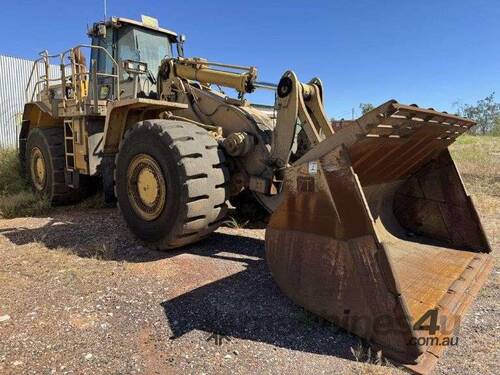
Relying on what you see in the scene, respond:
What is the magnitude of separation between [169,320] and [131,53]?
479 centimetres

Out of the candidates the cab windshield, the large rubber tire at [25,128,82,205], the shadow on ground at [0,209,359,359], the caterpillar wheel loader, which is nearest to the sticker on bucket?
the caterpillar wheel loader

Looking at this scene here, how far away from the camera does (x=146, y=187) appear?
15.4 ft

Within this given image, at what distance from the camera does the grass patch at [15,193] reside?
22.9ft

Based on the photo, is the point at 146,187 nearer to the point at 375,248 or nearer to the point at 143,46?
the point at 375,248

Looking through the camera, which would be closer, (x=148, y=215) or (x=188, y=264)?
(x=188, y=264)

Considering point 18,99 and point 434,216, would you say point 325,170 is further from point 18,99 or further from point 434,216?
point 18,99

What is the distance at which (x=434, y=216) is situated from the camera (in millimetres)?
4535

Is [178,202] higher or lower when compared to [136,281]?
higher

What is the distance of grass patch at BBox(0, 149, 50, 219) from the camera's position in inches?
275

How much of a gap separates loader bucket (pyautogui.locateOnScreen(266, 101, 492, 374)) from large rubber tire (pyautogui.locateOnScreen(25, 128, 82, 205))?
16.5 ft

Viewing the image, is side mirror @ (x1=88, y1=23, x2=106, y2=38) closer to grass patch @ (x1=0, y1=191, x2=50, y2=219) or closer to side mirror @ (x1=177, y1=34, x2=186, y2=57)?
side mirror @ (x1=177, y1=34, x2=186, y2=57)

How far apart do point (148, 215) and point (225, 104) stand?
1.66 metres

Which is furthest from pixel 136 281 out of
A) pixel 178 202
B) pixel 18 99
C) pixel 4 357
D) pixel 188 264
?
pixel 18 99

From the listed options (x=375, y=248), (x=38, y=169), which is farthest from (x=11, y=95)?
(x=375, y=248)
